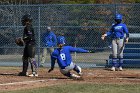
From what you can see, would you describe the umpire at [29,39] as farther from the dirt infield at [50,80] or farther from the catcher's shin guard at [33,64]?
the dirt infield at [50,80]

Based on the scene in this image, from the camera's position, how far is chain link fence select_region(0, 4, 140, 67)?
63.7 feet

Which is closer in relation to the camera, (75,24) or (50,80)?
(50,80)

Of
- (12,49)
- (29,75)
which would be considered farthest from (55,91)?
(12,49)

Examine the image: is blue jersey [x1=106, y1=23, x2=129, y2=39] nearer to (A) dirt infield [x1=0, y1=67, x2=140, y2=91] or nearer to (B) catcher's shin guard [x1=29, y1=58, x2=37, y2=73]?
(A) dirt infield [x1=0, y1=67, x2=140, y2=91]

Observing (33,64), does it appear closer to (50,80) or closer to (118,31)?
(50,80)

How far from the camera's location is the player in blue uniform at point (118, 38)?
1725 centimetres

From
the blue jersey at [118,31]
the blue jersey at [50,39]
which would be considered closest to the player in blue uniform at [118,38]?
the blue jersey at [118,31]

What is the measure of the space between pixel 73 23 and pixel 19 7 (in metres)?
2.26

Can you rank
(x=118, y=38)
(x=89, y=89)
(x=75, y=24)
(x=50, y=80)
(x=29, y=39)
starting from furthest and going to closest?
(x=75, y=24) < (x=118, y=38) < (x=29, y=39) < (x=50, y=80) < (x=89, y=89)

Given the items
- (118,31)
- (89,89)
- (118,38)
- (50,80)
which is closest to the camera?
(89,89)

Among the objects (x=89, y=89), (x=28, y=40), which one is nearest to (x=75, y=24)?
(x=28, y=40)

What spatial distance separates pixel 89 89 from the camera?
12.0m

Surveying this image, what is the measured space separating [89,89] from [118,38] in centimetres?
581

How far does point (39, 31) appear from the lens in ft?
63.7
